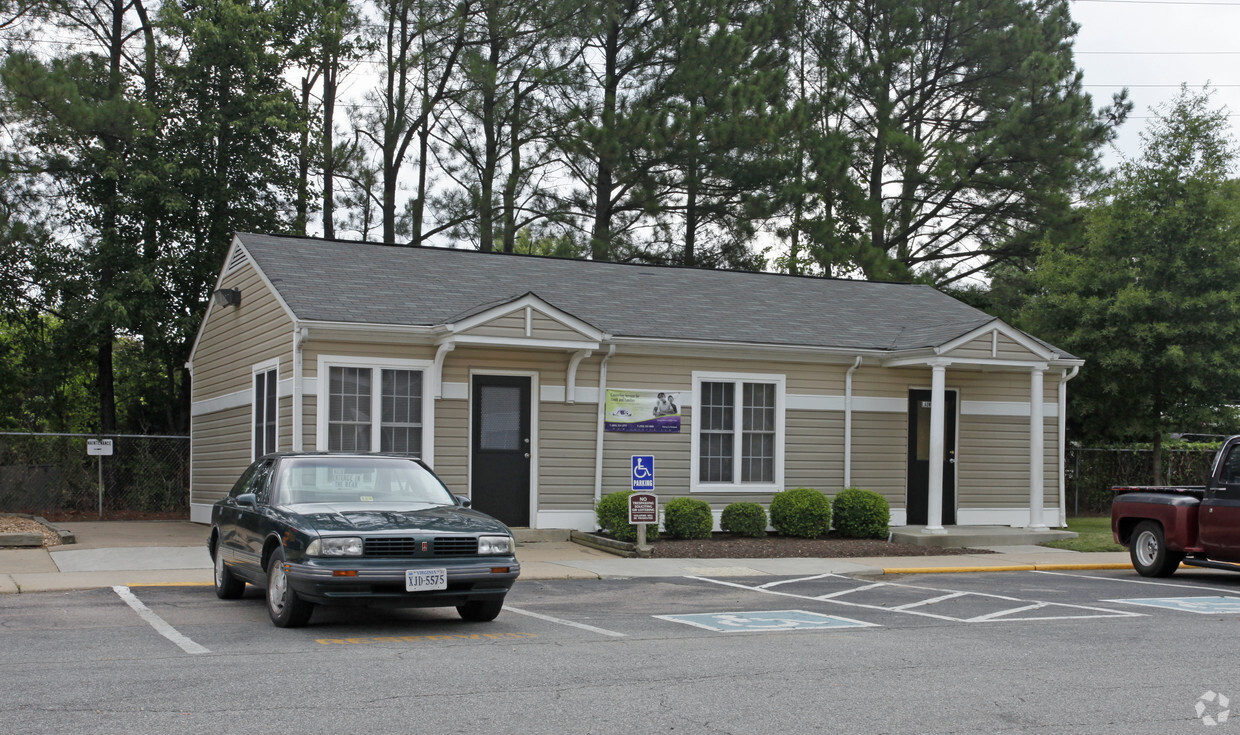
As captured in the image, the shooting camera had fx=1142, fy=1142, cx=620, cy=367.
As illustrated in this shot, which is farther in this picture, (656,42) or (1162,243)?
(656,42)

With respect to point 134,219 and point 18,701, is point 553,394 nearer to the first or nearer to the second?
point 18,701

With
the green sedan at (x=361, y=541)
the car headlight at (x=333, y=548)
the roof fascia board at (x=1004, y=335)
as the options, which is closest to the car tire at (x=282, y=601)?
the green sedan at (x=361, y=541)

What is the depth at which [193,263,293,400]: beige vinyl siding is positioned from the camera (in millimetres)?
16750

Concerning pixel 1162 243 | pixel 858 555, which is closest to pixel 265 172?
pixel 858 555

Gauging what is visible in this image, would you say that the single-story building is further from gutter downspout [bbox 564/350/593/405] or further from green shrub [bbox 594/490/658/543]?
green shrub [bbox 594/490/658/543]

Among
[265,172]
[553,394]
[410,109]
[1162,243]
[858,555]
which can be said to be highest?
[410,109]

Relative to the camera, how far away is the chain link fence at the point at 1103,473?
2625 cm

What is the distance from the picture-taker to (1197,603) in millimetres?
12000

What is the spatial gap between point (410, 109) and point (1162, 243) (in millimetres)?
19428

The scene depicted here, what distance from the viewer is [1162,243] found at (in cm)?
2347

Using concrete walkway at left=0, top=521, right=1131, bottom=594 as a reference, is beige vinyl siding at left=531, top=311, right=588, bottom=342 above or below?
above

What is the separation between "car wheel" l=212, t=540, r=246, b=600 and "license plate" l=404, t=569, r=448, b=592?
272 cm

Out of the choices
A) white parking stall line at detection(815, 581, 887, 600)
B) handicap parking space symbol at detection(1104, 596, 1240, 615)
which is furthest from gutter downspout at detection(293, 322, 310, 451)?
handicap parking space symbol at detection(1104, 596, 1240, 615)

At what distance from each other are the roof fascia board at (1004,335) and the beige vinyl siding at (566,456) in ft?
18.7
